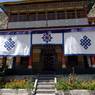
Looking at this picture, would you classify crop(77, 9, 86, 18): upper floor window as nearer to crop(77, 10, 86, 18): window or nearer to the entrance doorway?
crop(77, 10, 86, 18): window

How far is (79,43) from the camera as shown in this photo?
24.6m

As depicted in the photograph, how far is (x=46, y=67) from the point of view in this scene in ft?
94.2

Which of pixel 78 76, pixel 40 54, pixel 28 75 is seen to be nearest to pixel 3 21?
pixel 40 54

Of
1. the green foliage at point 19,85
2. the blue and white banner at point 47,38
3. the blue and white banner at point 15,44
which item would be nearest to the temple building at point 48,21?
the blue and white banner at point 15,44

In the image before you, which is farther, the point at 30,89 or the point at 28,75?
the point at 28,75

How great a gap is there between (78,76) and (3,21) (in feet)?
68.1

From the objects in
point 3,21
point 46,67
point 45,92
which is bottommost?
point 45,92

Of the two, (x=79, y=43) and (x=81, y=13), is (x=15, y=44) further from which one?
(x=81, y=13)

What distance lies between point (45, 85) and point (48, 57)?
6.81 meters

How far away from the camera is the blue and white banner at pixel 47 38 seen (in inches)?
984

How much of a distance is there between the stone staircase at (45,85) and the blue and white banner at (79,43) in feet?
9.69

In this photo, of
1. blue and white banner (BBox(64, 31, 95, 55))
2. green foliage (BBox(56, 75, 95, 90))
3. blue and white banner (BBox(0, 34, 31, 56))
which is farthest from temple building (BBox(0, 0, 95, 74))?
green foliage (BBox(56, 75, 95, 90))

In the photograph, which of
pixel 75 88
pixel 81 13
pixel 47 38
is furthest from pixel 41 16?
pixel 75 88

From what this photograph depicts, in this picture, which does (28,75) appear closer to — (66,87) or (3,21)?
(66,87)
